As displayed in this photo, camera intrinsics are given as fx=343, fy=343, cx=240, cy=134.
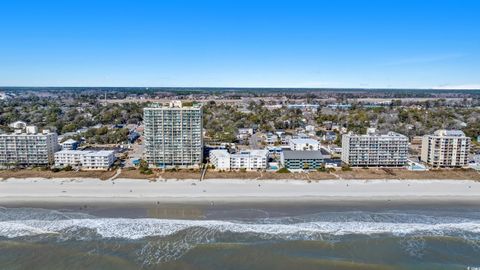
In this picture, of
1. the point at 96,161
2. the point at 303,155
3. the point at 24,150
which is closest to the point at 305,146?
the point at 303,155

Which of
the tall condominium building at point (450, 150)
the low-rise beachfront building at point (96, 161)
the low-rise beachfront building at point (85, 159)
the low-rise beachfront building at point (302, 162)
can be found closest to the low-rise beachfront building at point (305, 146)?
the low-rise beachfront building at point (302, 162)

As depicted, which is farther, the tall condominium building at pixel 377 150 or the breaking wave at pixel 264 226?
the tall condominium building at pixel 377 150

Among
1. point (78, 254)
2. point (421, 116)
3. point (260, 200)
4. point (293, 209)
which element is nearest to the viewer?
point (78, 254)

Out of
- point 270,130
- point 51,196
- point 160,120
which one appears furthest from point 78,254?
point 270,130

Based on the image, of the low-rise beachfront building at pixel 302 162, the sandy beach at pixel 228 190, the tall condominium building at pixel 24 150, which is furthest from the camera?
the tall condominium building at pixel 24 150

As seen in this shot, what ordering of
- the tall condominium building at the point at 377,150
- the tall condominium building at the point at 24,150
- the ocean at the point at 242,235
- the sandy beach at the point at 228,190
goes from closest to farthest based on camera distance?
the ocean at the point at 242,235, the sandy beach at the point at 228,190, the tall condominium building at the point at 24,150, the tall condominium building at the point at 377,150

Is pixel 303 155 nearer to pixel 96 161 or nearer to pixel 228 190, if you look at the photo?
pixel 228 190

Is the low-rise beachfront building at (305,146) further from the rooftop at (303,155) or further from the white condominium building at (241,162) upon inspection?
the white condominium building at (241,162)

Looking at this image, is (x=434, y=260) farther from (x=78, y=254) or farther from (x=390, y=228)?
(x=78, y=254)
